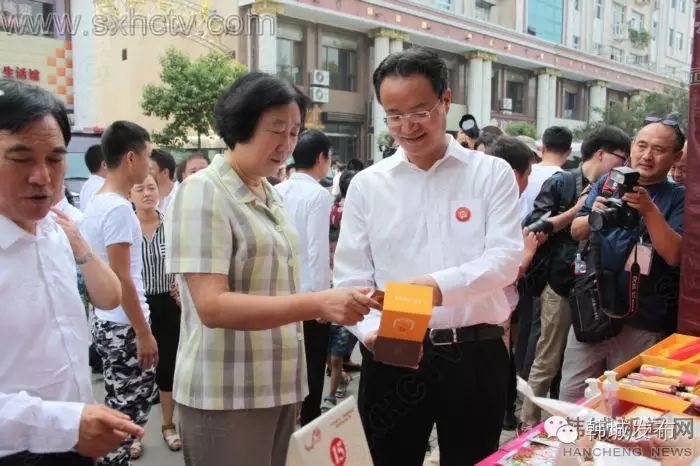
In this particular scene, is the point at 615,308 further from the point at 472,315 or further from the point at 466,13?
the point at 466,13

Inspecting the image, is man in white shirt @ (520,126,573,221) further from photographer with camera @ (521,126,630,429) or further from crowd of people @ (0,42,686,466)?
crowd of people @ (0,42,686,466)

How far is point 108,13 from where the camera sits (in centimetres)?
1378

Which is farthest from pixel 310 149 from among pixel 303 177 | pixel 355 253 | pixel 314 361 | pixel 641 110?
pixel 641 110

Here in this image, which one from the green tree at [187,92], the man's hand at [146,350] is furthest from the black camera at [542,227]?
the green tree at [187,92]

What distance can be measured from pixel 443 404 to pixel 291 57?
1765cm

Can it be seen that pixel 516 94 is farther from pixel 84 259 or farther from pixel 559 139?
pixel 84 259

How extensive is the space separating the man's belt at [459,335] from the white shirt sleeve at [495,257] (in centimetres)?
10

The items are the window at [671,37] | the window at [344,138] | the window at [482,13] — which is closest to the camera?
the window at [344,138]

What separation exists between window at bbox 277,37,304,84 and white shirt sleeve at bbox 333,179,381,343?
16535mm

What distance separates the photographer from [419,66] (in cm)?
167

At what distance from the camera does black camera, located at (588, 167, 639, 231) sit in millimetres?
2064

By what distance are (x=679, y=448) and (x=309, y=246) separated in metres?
2.21

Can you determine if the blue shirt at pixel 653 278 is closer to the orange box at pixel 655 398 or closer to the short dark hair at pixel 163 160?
the orange box at pixel 655 398

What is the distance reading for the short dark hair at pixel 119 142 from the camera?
8.09ft
